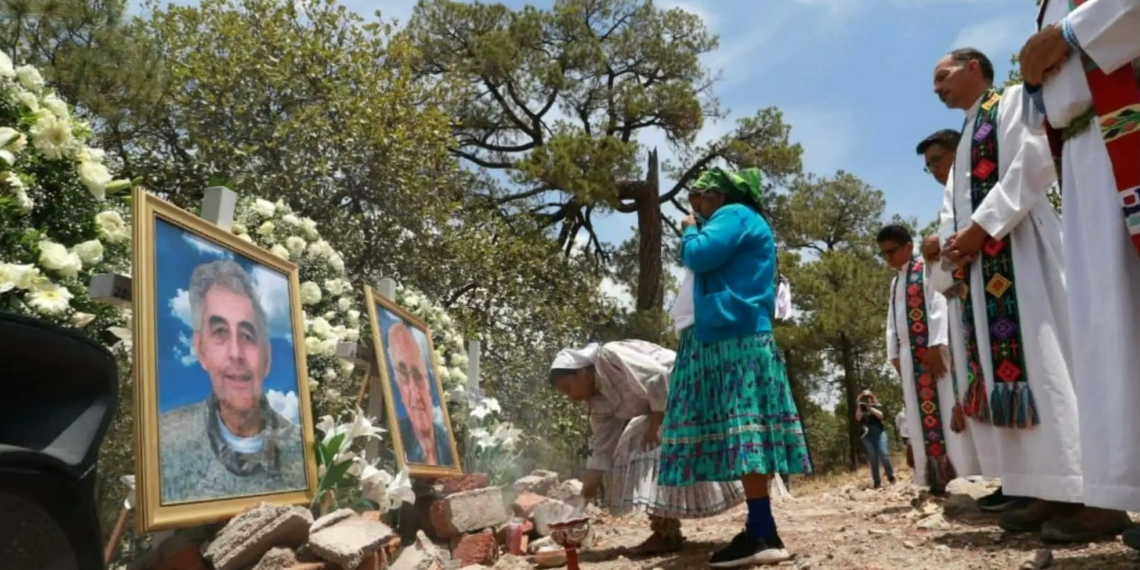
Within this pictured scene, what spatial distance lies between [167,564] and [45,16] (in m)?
7.89

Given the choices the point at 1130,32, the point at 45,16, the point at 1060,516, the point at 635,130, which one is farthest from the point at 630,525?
the point at 635,130

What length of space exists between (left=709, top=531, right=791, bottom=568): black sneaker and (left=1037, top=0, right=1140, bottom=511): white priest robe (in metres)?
1.32

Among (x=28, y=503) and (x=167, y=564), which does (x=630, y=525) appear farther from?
(x=28, y=503)

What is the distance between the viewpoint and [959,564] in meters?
2.80

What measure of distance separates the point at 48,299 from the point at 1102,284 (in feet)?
9.62

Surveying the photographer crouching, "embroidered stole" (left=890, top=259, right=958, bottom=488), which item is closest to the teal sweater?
"embroidered stole" (left=890, top=259, right=958, bottom=488)

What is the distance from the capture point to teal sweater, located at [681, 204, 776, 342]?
3338 millimetres

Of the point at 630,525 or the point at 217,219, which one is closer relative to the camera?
the point at 217,219

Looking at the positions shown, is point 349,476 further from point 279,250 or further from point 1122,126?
point 1122,126

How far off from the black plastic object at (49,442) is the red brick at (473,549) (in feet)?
10.3

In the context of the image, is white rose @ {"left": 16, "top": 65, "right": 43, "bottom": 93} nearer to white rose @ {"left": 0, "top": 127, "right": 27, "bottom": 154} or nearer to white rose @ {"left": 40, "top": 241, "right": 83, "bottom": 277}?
white rose @ {"left": 0, "top": 127, "right": 27, "bottom": 154}

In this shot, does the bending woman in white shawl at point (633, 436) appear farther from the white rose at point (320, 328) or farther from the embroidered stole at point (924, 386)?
the embroidered stole at point (924, 386)

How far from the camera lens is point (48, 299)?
9.29ft

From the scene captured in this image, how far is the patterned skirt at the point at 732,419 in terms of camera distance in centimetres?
319
